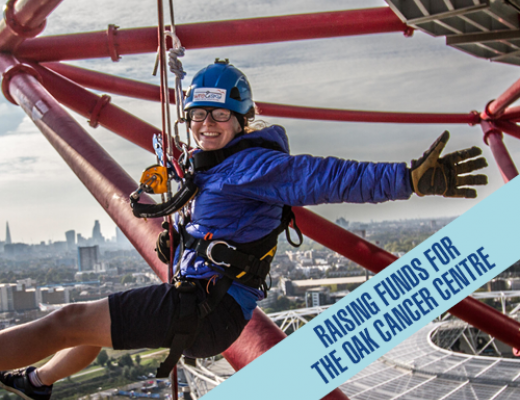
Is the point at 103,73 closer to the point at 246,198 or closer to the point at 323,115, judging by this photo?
the point at 323,115

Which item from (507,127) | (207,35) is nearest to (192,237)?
(207,35)

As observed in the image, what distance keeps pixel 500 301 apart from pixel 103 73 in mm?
36937

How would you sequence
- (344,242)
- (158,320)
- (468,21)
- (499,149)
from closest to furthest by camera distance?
(158,320), (344,242), (468,21), (499,149)

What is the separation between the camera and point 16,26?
460 cm

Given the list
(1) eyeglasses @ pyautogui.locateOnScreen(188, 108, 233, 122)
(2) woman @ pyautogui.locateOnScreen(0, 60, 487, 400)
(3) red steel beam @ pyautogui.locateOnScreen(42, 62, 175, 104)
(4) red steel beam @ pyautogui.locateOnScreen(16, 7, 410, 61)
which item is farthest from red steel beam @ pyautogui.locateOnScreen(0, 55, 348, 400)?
(3) red steel beam @ pyautogui.locateOnScreen(42, 62, 175, 104)

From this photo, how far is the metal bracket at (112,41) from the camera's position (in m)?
4.77

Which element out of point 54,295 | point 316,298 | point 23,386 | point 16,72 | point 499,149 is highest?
point 16,72

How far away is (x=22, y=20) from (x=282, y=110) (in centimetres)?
407

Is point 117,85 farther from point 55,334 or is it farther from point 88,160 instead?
point 55,334

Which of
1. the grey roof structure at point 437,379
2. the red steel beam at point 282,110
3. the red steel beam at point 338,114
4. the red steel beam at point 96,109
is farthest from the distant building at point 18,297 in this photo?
the grey roof structure at point 437,379

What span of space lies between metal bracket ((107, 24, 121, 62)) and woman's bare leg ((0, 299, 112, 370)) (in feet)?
10.6

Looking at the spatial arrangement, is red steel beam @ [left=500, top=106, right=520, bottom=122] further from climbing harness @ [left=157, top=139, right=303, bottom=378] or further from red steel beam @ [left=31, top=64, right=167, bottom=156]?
climbing harness @ [left=157, top=139, right=303, bottom=378]

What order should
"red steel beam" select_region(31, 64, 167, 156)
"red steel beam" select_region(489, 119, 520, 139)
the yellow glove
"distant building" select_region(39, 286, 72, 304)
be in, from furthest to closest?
1. "distant building" select_region(39, 286, 72, 304)
2. "red steel beam" select_region(489, 119, 520, 139)
3. "red steel beam" select_region(31, 64, 167, 156)
4. the yellow glove

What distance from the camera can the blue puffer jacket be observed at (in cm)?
193
